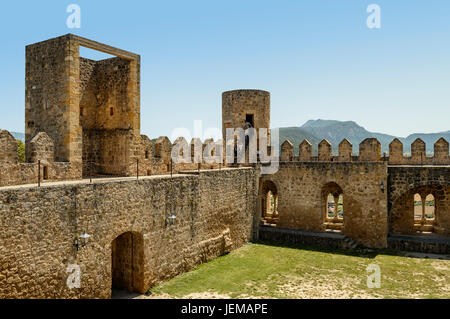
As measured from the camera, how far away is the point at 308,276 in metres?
11.9

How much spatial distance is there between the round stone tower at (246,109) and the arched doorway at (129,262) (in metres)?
11.2

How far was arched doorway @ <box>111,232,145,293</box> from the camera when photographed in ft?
33.7

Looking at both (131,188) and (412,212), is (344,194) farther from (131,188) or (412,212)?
(131,188)

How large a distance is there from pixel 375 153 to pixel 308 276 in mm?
7347

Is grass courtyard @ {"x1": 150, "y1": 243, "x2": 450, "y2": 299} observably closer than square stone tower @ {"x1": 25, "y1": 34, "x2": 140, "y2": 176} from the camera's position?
Yes

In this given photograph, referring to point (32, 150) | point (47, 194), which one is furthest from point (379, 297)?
point (32, 150)

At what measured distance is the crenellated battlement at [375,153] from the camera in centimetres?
1631

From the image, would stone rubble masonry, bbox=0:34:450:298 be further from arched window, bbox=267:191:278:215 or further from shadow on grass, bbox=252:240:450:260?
arched window, bbox=267:191:278:215

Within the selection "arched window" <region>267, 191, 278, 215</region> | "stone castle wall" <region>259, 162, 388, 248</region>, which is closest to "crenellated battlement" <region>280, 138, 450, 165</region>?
"stone castle wall" <region>259, 162, 388, 248</region>

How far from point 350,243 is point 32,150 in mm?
13030

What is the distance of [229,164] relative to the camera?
59.1ft

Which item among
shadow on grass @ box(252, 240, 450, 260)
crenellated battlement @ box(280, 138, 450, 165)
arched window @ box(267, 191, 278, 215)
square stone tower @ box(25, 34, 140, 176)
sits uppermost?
square stone tower @ box(25, 34, 140, 176)

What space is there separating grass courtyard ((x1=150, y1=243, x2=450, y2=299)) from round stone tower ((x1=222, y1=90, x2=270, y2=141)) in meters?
8.01

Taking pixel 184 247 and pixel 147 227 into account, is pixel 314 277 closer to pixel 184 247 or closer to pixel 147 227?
pixel 184 247
